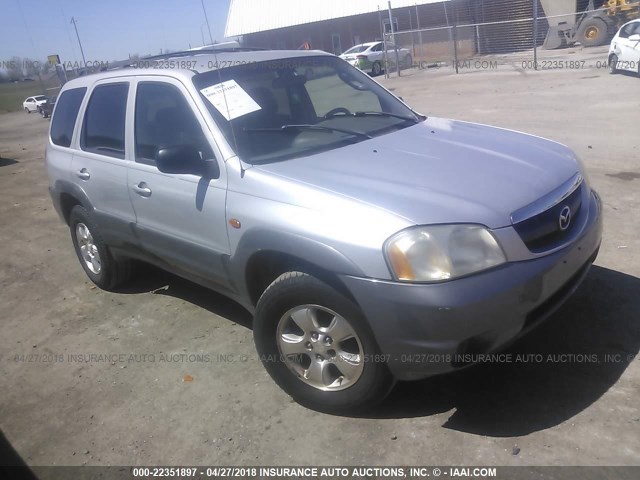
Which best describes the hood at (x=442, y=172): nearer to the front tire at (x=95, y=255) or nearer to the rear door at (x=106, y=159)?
the rear door at (x=106, y=159)

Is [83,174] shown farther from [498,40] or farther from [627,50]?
[498,40]

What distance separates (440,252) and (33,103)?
39.2 metres

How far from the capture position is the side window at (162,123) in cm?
366

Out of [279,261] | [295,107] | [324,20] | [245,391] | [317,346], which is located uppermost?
[324,20]

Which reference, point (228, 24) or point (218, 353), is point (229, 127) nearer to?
point (218, 353)

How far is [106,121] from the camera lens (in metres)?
4.50

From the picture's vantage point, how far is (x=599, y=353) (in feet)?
11.1

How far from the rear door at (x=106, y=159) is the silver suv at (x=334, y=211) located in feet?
0.06

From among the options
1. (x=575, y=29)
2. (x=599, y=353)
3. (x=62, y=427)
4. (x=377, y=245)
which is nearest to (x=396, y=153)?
(x=377, y=245)

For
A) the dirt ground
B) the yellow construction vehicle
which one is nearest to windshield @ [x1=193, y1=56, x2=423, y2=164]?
the dirt ground

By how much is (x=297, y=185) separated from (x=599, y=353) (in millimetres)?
1982

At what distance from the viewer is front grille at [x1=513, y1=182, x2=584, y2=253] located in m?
2.79

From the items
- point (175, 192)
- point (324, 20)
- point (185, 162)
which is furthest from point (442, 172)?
point (324, 20)

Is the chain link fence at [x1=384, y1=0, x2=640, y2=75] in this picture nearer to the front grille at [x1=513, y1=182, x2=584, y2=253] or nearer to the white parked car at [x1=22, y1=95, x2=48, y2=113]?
the front grille at [x1=513, y1=182, x2=584, y2=253]
